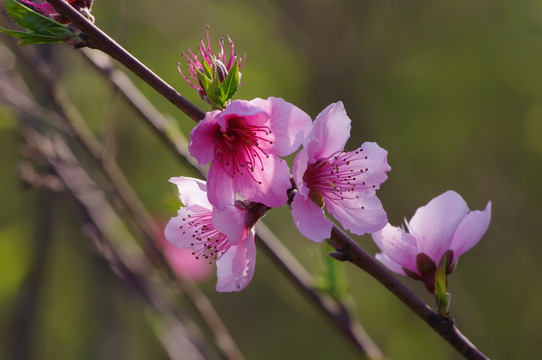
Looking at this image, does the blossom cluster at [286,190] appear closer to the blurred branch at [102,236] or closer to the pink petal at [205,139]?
the pink petal at [205,139]

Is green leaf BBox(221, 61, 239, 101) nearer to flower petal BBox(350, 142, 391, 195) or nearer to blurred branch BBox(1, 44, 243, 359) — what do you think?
flower petal BBox(350, 142, 391, 195)

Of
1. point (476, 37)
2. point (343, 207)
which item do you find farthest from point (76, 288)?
point (343, 207)

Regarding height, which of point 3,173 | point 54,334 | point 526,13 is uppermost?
point 526,13

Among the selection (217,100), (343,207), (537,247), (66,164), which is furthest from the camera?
→ (537,247)

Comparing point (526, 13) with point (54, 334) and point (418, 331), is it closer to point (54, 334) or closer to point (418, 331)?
point (418, 331)

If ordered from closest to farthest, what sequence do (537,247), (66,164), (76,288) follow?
(66,164)
(537,247)
(76,288)

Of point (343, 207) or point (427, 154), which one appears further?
point (427, 154)
